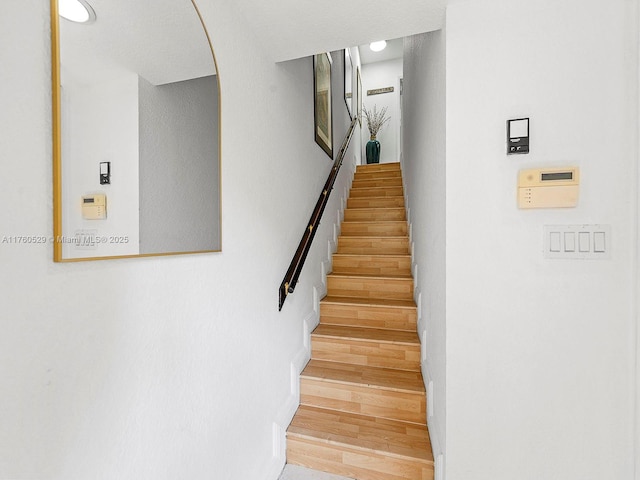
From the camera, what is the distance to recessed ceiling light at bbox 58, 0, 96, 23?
0.58 m

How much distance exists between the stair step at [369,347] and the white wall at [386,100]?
14.4 ft

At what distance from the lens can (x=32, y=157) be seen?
527mm

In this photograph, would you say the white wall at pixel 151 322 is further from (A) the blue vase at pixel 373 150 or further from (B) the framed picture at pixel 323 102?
(A) the blue vase at pixel 373 150

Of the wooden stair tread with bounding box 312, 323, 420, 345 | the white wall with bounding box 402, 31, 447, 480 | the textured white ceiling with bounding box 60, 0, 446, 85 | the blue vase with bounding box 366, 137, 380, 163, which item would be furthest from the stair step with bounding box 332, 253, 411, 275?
the blue vase with bounding box 366, 137, 380, 163

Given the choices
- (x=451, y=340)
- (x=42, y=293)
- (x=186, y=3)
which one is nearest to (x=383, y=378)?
(x=451, y=340)

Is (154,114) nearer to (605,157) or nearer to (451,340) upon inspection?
(451,340)

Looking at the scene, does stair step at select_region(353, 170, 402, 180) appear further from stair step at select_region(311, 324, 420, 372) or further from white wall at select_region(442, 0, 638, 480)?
white wall at select_region(442, 0, 638, 480)

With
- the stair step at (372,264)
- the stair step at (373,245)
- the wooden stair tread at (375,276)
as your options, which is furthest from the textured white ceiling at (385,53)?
the wooden stair tread at (375,276)

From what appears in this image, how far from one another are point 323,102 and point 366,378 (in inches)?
95.7

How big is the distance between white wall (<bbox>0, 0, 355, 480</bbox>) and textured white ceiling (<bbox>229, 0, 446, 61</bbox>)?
0.34 feet

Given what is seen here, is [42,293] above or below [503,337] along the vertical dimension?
above

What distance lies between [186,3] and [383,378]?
2135 mm

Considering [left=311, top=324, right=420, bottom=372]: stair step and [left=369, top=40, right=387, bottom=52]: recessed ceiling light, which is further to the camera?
[left=369, top=40, right=387, bottom=52]: recessed ceiling light

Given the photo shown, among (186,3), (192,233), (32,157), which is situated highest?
(186,3)
